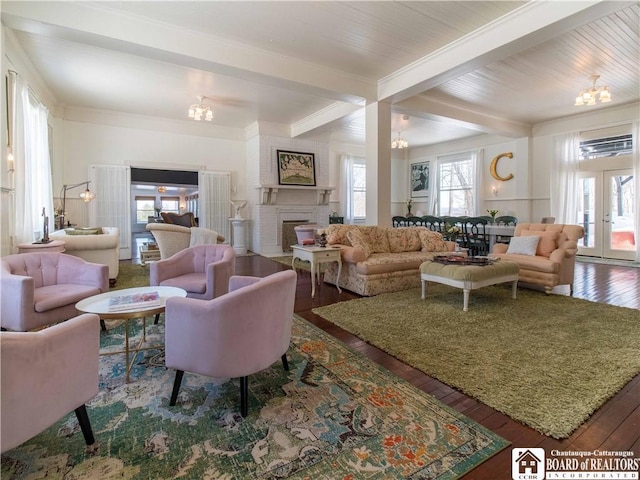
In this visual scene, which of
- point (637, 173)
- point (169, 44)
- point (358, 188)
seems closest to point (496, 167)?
point (637, 173)

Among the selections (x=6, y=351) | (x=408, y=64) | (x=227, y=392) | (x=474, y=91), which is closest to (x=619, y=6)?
(x=408, y=64)

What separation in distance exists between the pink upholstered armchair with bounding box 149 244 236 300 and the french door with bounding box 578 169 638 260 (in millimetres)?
8239

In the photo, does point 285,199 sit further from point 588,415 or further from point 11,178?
point 588,415

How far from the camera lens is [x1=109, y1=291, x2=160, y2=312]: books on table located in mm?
2230

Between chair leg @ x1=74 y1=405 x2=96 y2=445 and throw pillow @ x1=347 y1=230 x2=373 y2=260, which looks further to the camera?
throw pillow @ x1=347 y1=230 x2=373 y2=260

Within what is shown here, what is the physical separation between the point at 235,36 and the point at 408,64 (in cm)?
248

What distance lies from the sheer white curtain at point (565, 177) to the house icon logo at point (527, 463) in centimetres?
797

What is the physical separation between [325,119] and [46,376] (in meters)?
6.73

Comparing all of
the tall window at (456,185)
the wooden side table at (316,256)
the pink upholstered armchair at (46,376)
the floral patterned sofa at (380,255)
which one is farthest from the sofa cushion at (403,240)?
the tall window at (456,185)

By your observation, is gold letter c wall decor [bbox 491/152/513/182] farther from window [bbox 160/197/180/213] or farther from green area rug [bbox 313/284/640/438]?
window [bbox 160/197/180/213]

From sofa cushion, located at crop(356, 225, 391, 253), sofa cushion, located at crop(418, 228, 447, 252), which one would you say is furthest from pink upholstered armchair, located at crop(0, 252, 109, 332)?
sofa cushion, located at crop(418, 228, 447, 252)

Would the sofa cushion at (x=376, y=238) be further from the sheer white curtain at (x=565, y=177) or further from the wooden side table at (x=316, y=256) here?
the sheer white curtain at (x=565, y=177)

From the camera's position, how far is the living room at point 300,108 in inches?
142

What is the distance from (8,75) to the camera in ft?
12.9
